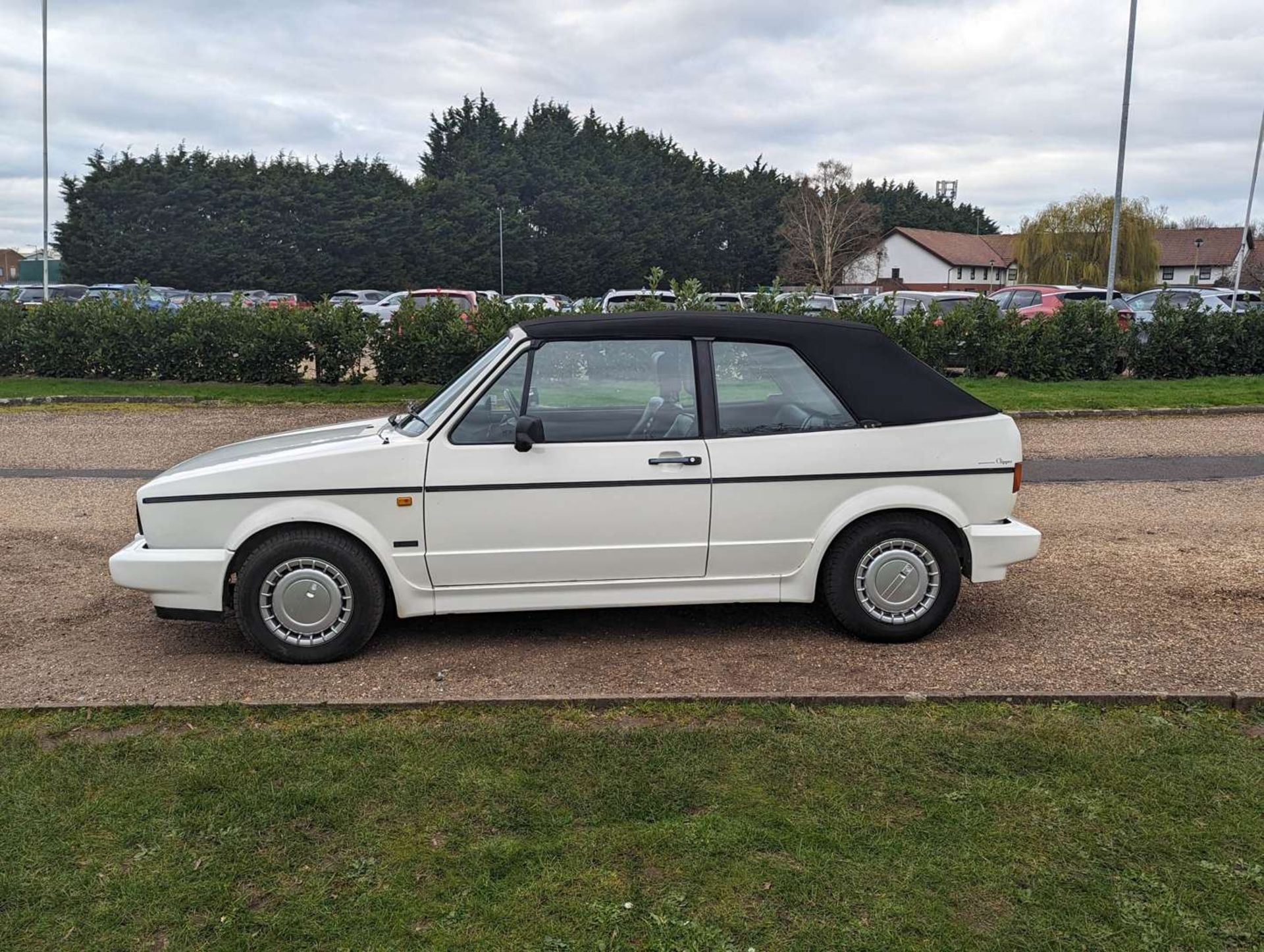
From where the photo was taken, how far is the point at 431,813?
376cm

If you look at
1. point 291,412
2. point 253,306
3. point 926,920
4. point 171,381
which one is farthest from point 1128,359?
point 926,920

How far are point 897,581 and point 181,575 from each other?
3.65 meters

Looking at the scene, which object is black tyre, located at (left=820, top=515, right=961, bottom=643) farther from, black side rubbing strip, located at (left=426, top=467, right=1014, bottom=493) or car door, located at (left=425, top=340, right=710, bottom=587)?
car door, located at (left=425, top=340, right=710, bottom=587)

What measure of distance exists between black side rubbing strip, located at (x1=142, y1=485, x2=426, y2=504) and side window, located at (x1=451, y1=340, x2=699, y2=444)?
40 cm

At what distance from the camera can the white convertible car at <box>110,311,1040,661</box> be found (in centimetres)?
525

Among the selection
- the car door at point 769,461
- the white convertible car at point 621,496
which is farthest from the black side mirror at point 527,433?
the car door at point 769,461

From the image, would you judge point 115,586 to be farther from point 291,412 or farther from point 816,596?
point 291,412

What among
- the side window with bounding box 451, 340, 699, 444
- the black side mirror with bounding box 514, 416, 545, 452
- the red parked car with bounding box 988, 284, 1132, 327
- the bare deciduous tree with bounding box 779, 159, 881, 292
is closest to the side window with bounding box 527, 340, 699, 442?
the side window with bounding box 451, 340, 699, 444

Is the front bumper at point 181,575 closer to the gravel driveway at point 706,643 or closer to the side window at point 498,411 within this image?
the gravel driveway at point 706,643

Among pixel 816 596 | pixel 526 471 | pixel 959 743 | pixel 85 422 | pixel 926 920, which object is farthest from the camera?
pixel 85 422

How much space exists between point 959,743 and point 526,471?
238cm

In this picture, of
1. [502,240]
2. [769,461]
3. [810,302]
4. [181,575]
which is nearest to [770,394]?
[769,461]

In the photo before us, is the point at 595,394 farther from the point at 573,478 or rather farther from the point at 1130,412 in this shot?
the point at 1130,412

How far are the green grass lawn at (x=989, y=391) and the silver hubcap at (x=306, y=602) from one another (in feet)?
37.5
